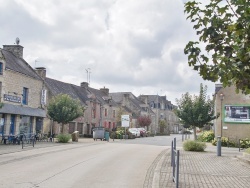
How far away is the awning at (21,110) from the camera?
26.5 metres

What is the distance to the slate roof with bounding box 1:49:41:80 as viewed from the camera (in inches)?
1157

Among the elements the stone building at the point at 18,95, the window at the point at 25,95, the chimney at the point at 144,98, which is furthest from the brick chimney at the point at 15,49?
the chimney at the point at 144,98

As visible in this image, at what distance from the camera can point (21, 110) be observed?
28844 millimetres

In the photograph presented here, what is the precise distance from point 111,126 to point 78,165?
4489 cm

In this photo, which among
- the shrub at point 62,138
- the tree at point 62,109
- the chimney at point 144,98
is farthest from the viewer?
the chimney at point 144,98

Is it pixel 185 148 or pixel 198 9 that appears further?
pixel 185 148

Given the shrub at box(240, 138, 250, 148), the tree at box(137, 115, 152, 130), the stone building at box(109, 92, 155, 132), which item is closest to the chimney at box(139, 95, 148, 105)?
the stone building at box(109, 92, 155, 132)

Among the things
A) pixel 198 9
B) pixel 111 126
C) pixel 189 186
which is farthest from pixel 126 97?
pixel 198 9

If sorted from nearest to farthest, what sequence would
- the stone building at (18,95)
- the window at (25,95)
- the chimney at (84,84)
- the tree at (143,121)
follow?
the stone building at (18,95), the window at (25,95), the chimney at (84,84), the tree at (143,121)

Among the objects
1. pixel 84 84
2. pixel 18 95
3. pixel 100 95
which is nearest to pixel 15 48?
pixel 18 95

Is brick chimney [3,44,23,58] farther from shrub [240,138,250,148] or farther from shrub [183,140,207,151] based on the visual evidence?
shrub [240,138,250,148]

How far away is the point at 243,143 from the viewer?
99.2 feet

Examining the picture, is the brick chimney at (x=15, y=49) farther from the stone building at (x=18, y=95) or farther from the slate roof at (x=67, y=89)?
the slate roof at (x=67, y=89)

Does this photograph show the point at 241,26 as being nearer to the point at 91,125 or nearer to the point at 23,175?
the point at 23,175
